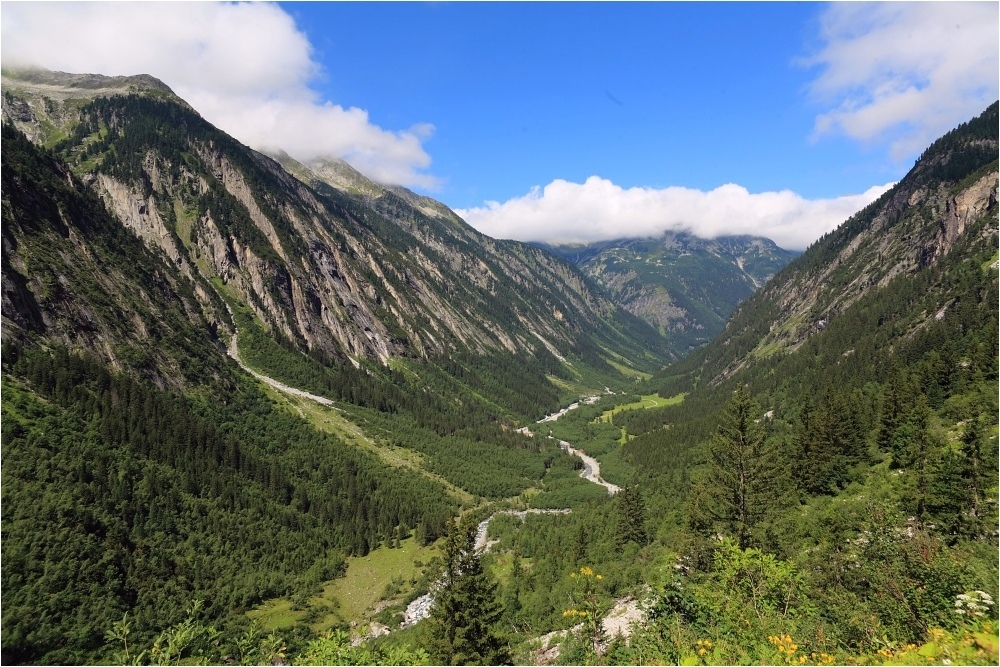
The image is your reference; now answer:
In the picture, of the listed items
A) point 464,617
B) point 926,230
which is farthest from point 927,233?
point 464,617

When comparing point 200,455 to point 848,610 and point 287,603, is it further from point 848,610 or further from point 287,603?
point 848,610

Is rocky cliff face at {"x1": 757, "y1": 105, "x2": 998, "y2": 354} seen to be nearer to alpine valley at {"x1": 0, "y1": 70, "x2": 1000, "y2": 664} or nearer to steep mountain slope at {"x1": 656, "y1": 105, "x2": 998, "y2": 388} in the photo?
steep mountain slope at {"x1": 656, "y1": 105, "x2": 998, "y2": 388}

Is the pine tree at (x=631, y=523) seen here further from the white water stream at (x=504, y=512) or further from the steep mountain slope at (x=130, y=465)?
the steep mountain slope at (x=130, y=465)

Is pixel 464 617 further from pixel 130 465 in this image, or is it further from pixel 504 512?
pixel 504 512

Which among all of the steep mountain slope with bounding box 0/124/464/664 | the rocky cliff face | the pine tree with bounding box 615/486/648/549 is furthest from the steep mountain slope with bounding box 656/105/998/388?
the steep mountain slope with bounding box 0/124/464/664

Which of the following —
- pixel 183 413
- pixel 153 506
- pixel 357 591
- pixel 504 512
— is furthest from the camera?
pixel 504 512

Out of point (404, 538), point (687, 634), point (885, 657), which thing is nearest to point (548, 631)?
point (687, 634)

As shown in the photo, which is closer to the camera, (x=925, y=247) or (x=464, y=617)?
(x=464, y=617)
